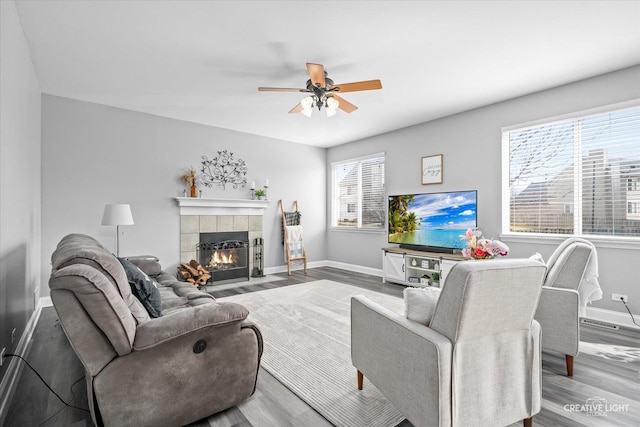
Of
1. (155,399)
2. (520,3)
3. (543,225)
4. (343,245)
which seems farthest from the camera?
(343,245)

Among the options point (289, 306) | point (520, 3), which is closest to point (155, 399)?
point (289, 306)

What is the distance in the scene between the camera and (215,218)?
5242 millimetres

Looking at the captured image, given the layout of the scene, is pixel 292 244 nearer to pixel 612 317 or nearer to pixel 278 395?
pixel 278 395

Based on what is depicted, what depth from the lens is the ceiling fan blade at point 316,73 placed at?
2.64 meters

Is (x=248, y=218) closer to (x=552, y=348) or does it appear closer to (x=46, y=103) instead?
(x=46, y=103)

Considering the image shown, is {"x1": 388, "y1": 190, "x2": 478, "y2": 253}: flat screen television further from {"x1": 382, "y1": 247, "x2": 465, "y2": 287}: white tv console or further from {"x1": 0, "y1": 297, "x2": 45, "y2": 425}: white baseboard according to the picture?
{"x1": 0, "y1": 297, "x2": 45, "y2": 425}: white baseboard

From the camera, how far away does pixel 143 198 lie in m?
4.56

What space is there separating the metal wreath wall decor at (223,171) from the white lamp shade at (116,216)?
1.56m

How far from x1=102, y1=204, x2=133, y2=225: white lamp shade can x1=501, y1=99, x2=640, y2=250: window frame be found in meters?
4.80

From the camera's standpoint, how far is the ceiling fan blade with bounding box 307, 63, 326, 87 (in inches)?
104

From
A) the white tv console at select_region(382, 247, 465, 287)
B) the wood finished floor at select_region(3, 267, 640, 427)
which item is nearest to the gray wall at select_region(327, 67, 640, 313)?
the white tv console at select_region(382, 247, 465, 287)

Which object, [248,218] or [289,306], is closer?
[289,306]

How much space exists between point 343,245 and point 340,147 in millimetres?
2102

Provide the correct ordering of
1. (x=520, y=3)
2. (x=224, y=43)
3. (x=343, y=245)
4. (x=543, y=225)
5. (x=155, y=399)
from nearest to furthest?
(x=155, y=399), (x=520, y=3), (x=224, y=43), (x=543, y=225), (x=343, y=245)
